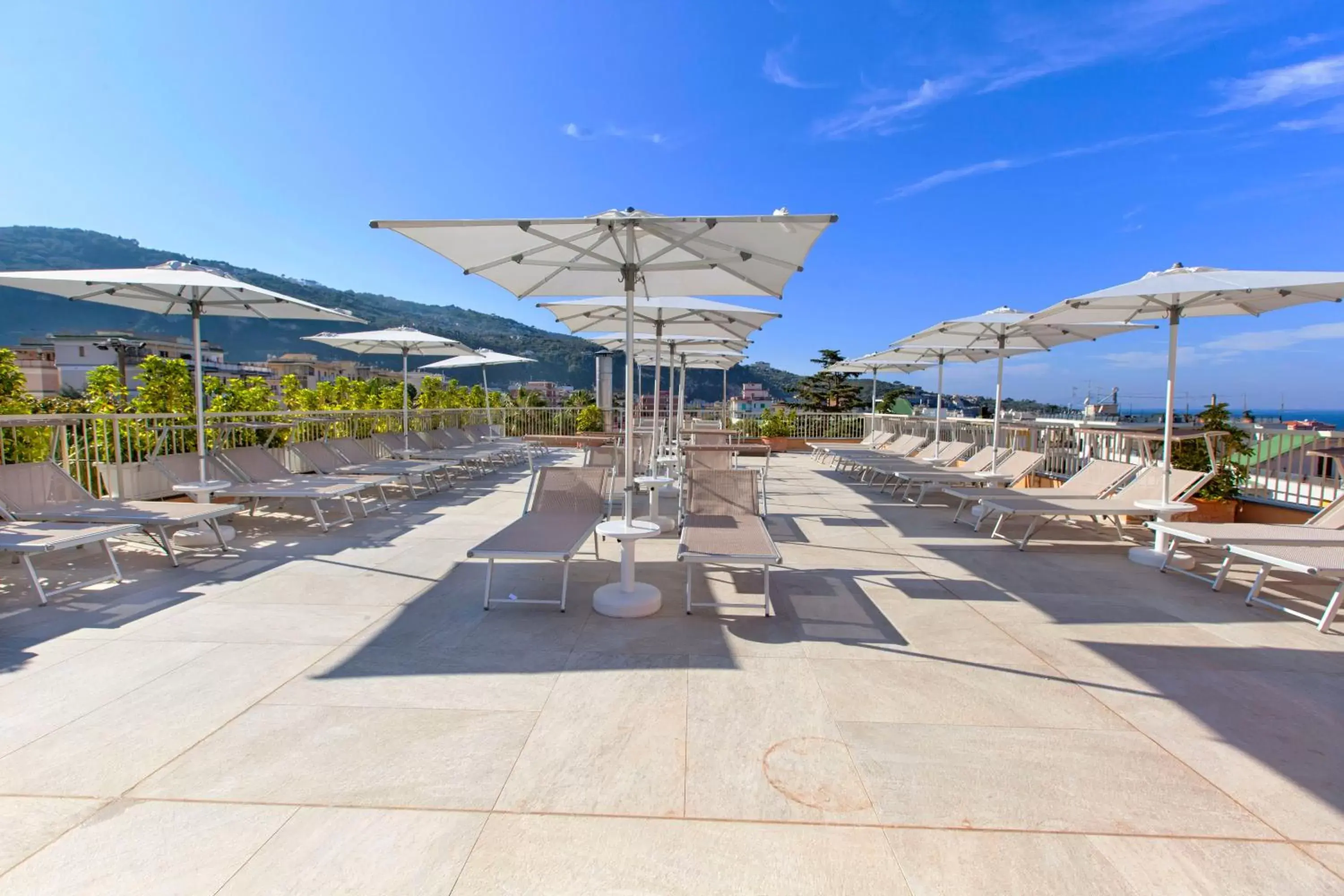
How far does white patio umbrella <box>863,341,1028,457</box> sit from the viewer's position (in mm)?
9250

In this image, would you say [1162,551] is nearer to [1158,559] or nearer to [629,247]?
[1158,559]

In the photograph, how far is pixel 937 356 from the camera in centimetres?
1121

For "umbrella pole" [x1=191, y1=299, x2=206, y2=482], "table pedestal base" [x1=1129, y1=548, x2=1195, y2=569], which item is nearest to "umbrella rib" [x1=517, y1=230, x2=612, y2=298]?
"umbrella pole" [x1=191, y1=299, x2=206, y2=482]

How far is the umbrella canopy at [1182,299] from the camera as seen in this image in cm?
456

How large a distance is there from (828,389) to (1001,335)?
2381 cm

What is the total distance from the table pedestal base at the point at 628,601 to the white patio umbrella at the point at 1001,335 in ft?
17.3

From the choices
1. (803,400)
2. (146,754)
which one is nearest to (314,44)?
(146,754)

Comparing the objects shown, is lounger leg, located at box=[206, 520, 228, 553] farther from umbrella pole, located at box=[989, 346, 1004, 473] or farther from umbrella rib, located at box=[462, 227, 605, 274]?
umbrella pole, located at box=[989, 346, 1004, 473]

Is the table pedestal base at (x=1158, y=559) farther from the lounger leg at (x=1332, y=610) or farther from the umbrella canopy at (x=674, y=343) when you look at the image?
the umbrella canopy at (x=674, y=343)

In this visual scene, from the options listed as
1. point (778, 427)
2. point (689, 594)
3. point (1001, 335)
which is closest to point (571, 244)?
point (689, 594)

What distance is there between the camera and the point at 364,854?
5.62ft

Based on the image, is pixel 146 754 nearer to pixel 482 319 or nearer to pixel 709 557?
pixel 709 557

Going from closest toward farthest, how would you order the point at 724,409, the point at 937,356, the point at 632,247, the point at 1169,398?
1. the point at 632,247
2. the point at 1169,398
3. the point at 937,356
4. the point at 724,409

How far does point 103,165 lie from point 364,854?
2722 centimetres
